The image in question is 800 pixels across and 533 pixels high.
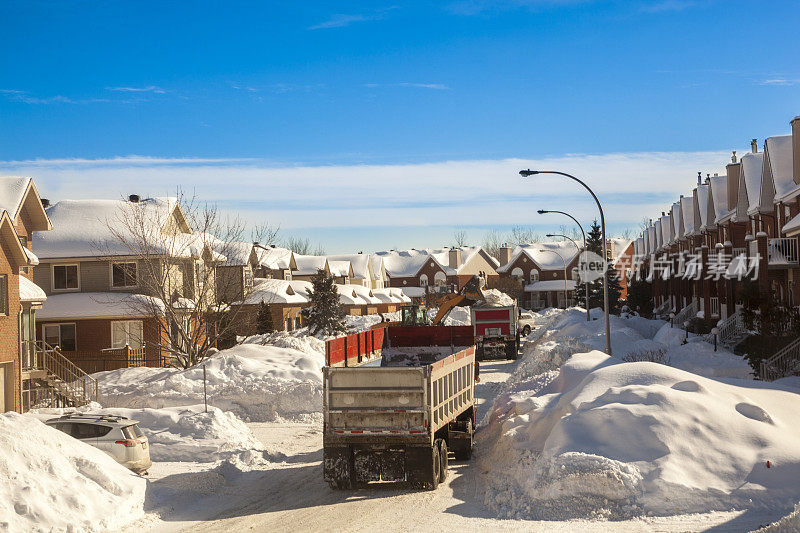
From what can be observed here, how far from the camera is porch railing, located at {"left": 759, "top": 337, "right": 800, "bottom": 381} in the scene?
27.0m

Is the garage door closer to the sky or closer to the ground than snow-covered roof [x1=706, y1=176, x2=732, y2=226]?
closer to the ground

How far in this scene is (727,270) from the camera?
39406mm

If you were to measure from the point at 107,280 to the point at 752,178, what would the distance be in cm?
3330

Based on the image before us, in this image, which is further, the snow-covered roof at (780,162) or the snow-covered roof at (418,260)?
the snow-covered roof at (418,260)

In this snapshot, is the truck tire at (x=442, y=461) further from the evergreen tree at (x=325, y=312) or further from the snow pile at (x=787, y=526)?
the evergreen tree at (x=325, y=312)

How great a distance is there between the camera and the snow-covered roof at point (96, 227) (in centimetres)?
3794

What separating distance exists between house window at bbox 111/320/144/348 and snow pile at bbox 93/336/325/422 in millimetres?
7373

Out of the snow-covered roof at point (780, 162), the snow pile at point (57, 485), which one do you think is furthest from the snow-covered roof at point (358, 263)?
the snow pile at point (57, 485)

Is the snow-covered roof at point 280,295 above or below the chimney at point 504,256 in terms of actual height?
below

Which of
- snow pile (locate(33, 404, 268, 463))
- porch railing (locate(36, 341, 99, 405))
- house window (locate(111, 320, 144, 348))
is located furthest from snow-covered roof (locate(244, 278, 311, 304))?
snow pile (locate(33, 404, 268, 463))

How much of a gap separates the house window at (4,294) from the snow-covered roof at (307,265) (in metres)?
56.1

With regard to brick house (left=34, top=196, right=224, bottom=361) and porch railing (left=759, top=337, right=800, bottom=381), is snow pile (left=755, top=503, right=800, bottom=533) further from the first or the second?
brick house (left=34, top=196, right=224, bottom=361)

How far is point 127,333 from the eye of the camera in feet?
123

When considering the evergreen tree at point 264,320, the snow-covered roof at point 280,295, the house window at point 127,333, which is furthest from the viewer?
the snow-covered roof at point 280,295
